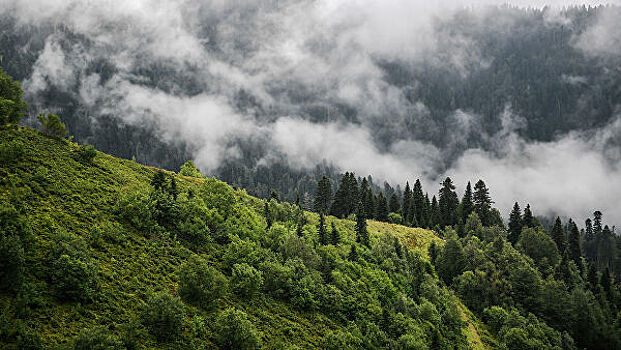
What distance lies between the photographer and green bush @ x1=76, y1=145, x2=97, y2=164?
6482cm

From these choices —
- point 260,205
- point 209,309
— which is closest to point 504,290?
point 260,205

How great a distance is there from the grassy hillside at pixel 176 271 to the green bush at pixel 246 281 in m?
0.19

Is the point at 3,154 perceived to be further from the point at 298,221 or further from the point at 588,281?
the point at 588,281

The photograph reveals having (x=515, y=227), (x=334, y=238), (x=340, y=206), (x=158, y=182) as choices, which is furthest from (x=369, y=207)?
(x=158, y=182)

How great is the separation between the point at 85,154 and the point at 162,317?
128ft

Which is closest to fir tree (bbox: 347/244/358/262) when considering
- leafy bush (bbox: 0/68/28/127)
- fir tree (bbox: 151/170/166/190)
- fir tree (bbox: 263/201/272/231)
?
fir tree (bbox: 263/201/272/231)

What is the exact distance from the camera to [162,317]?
38.4 m

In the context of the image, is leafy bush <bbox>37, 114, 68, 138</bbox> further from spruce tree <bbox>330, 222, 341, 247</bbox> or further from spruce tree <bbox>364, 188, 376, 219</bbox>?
spruce tree <bbox>364, 188, 376, 219</bbox>

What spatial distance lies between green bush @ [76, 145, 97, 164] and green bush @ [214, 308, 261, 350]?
128ft

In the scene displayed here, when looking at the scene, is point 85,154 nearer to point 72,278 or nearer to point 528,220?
point 72,278

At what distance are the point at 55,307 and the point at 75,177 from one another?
28.1m

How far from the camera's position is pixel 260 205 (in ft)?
295

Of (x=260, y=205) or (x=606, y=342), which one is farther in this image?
(x=606, y=342)

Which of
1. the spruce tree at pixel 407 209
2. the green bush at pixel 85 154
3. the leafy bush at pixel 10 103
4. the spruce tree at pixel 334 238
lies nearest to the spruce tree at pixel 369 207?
the spruce tree at pixel 407 209
